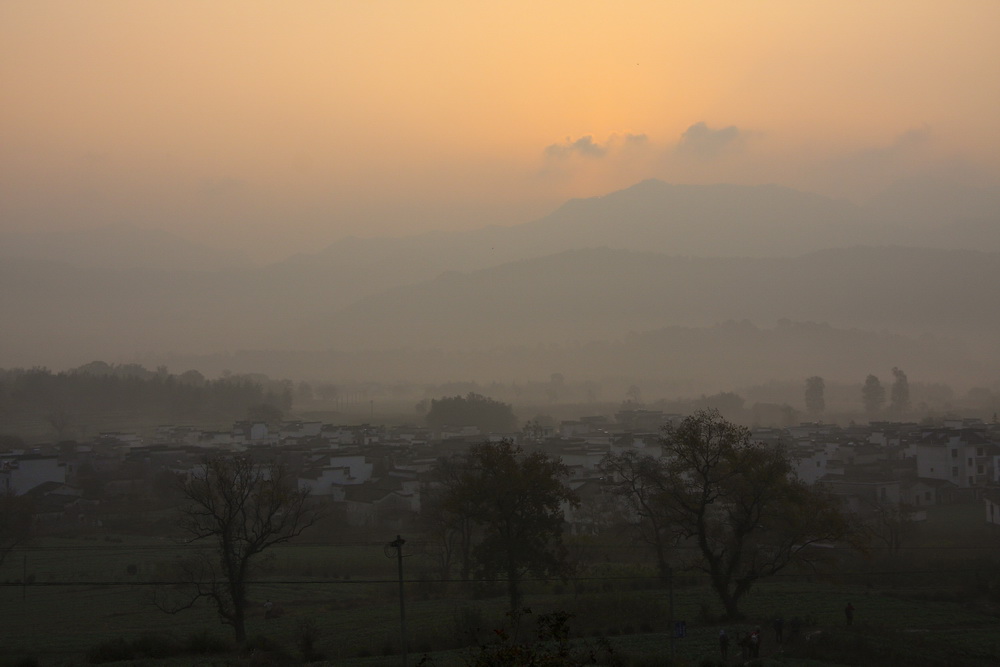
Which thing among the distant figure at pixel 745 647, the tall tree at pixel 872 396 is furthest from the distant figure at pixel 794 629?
the tall tree at pixel 872 396

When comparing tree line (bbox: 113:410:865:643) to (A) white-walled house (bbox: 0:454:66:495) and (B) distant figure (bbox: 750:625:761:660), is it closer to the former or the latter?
(B) distant figure (bbox: 750:625:761:660)

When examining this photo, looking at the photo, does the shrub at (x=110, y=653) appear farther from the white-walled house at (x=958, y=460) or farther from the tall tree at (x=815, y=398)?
the tall tree at (x=815, y=398)

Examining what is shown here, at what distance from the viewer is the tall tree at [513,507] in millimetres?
24234

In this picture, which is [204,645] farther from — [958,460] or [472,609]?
[958,460]

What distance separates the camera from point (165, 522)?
38.5m

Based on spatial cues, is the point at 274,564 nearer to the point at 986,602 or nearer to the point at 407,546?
the point at 407,546

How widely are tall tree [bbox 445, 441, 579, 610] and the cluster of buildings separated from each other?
11495mm

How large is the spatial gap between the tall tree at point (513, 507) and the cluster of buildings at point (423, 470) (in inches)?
453

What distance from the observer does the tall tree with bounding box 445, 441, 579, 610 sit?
24.2m

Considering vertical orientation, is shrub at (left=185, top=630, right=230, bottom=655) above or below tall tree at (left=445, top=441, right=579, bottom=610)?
below

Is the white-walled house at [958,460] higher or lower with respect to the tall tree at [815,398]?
lower

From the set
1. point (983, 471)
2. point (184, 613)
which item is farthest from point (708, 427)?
point (983, 471)

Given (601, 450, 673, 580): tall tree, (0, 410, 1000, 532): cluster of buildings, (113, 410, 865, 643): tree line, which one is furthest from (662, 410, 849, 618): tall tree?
(0, 410, 1000, 532): cluster of buildings

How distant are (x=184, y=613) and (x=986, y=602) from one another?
69.1 feet
